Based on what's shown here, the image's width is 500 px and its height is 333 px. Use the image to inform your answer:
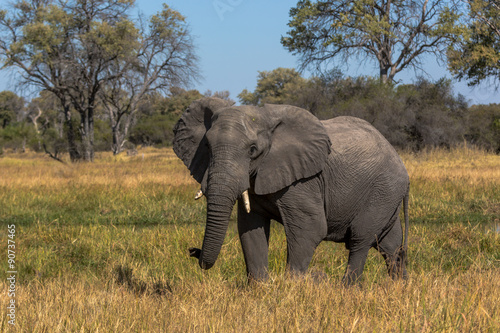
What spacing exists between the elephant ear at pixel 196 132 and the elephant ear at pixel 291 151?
44 centimetres

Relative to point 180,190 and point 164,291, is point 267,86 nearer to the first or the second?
point 180,190

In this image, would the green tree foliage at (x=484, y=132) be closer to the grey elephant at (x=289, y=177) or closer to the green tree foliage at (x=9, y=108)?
the grey elephant at (x=289, y=177)

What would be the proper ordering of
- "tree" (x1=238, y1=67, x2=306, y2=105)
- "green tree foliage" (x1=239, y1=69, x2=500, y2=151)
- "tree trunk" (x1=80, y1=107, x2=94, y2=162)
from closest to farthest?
"green tree foliage" (x1=239, y1=69, x2=500, y2=151), "tree trunk" (x1=80, y1=107, x2=94, y2=162), "tree" (x1=238, y1=67, x2=306, y2=105)

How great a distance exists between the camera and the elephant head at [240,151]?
12.0ft

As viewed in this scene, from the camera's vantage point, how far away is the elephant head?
3.66 meters

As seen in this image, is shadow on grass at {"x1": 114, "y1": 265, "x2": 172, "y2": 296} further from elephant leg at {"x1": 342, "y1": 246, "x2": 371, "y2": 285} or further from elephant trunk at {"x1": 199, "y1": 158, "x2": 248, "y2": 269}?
elephant leg at {"x1": 342, "y1": 246, "x2": 371, "y2": 285}

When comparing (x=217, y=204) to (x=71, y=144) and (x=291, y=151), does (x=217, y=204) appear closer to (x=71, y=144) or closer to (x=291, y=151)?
(x=291, y=151)

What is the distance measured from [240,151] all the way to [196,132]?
2.22 feet

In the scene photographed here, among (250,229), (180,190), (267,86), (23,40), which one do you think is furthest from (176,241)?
(267,86)

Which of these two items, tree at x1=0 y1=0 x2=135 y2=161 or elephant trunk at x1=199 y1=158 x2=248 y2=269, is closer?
elephant trunk at x1=199 y1=158 x2=248 y2=269

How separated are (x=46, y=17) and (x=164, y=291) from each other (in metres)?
22.7

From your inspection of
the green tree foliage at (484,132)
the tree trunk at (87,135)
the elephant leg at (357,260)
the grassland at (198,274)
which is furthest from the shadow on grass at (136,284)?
the green tree foliage at (484,132)

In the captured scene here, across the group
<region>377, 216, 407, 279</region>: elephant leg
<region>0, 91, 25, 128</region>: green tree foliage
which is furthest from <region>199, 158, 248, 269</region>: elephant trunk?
<region>0, 91, 25, 128</region>: green tree foliage

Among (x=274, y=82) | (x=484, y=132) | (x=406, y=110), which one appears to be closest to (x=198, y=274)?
(x=406, y=110)
